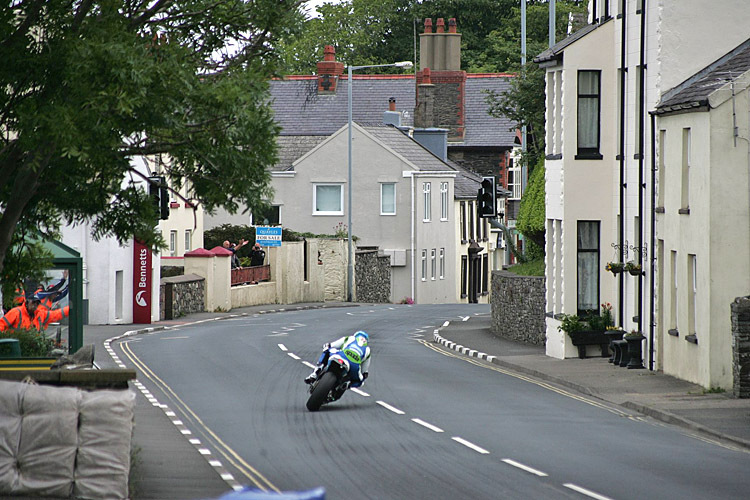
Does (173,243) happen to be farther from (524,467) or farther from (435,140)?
(524,467)

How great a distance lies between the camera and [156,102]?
1155 centimetres

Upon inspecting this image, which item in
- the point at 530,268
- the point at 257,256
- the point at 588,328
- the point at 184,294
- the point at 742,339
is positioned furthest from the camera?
the point at 257,256

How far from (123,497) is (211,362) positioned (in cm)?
1543

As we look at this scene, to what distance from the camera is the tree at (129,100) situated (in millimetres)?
11312

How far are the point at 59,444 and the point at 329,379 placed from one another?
26.7ft

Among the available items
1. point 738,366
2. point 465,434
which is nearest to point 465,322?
point 738,366

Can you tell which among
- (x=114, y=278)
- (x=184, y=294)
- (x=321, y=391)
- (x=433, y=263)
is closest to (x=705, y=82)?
(x=321, y=391)

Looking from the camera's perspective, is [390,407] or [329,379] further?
[390,407]

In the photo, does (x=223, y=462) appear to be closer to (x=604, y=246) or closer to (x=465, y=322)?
(x=604, y=246)

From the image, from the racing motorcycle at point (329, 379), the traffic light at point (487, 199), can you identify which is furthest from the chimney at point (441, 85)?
the racing motorcycle at point (329, 379)

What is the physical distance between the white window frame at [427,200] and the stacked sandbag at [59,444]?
49130 mm

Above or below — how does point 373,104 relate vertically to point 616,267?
above

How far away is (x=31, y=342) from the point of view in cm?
2123

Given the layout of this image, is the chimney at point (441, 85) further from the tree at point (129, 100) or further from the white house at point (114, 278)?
the tree at point (129, 100)
